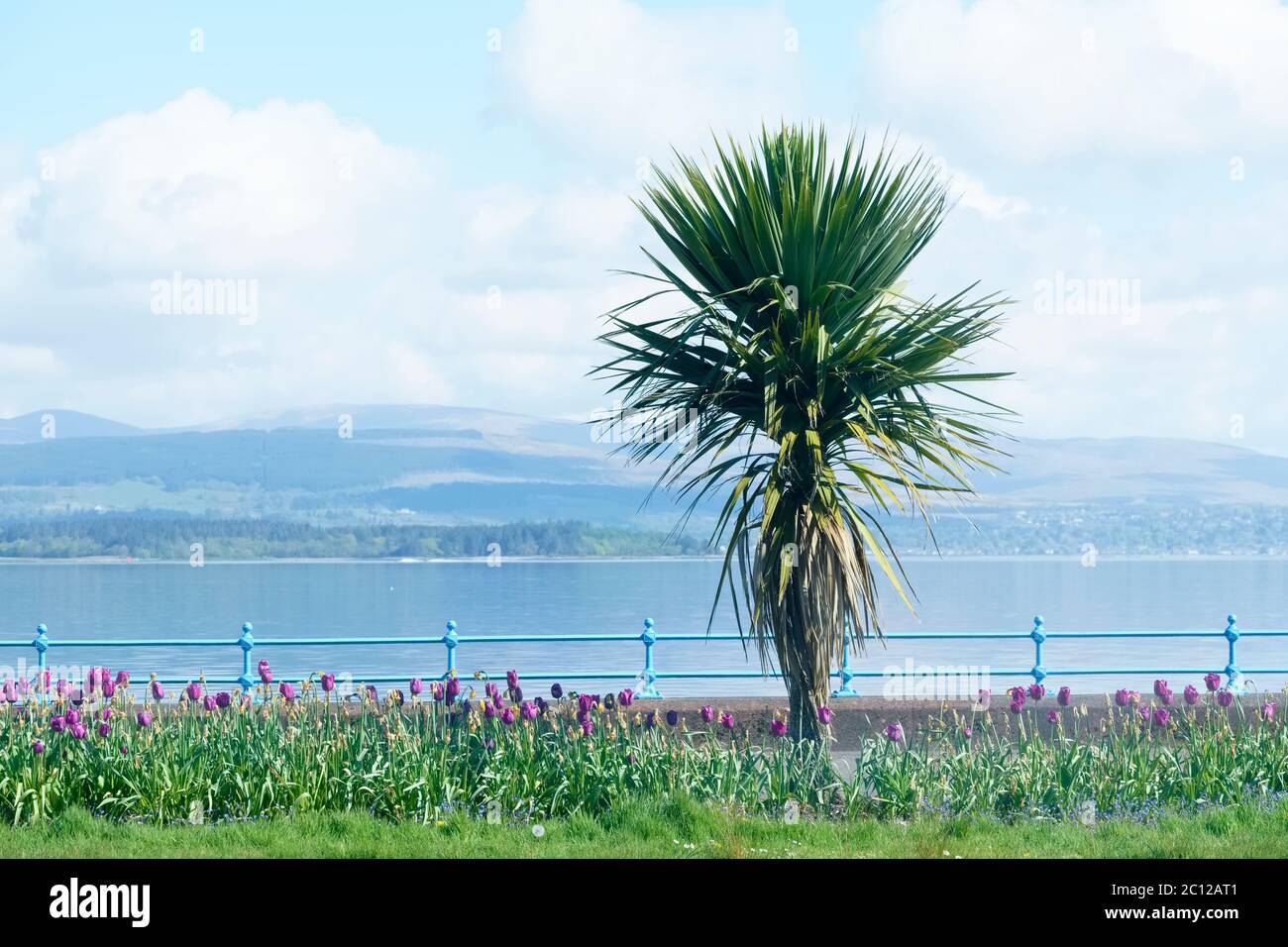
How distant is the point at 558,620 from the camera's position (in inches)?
Answer: 3686

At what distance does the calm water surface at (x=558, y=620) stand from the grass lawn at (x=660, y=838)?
43.2 feet

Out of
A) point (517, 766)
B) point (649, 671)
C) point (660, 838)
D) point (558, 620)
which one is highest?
point (649, 671)

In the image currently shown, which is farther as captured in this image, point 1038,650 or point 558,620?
point 558,620

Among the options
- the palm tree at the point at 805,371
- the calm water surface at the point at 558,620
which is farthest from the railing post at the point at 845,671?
the calm water surface at the point at 558,620

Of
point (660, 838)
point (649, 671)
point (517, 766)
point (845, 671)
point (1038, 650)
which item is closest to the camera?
point (660, 838)

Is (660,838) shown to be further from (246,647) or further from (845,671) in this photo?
(246,647)

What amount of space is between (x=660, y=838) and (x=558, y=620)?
8603 centimetres

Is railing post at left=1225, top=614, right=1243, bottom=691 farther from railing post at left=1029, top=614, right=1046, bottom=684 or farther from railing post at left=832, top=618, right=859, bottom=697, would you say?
railing post at left=832, top=618, right=859, bottom=697

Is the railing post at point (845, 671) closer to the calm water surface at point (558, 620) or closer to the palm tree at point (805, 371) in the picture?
the palm tree at point (805, 371)

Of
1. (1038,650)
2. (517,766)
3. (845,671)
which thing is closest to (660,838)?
(517,766)

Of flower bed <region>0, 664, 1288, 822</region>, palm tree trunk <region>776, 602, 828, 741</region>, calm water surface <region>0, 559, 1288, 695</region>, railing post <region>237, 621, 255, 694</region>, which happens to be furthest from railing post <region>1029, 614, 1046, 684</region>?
railing post <region>237, 621, 255, 694</region>

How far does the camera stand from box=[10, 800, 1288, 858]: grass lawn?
309 inches

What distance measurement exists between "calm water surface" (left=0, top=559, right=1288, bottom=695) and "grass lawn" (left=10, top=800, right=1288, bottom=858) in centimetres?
1318

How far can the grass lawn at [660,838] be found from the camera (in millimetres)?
7859
